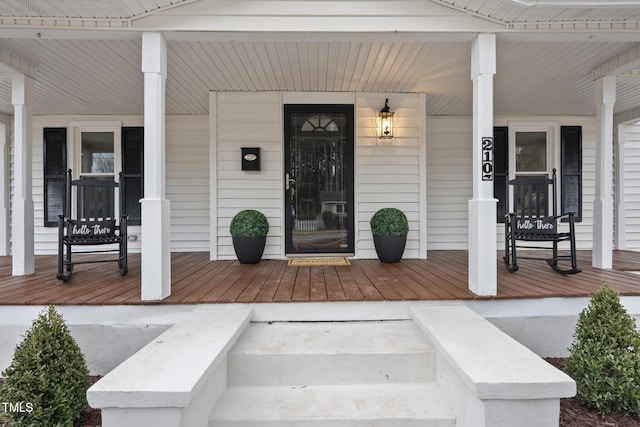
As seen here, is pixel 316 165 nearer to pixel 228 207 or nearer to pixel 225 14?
pixel 228 207

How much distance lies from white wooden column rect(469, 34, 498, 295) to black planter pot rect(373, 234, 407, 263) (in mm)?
1487

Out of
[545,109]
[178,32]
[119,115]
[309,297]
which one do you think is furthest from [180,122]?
[545,109]

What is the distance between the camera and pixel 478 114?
2787 millimetres

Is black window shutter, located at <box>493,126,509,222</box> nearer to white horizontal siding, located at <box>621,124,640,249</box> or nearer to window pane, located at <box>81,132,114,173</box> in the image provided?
white horizontal siding, located at <box>621,124,640,249</box>

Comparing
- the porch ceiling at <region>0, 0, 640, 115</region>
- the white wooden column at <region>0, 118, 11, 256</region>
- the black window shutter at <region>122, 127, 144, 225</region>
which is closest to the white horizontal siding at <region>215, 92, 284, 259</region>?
the porch ceiling at <region>0, 0, 640, 115</region>

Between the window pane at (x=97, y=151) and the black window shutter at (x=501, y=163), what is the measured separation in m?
5.98

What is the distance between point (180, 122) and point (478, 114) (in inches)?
171

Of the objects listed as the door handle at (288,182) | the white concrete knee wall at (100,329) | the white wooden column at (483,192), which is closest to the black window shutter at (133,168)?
the door handle at (288,182)

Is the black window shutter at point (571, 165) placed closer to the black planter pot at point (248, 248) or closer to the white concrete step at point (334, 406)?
the black planter pot at point (248, 248)

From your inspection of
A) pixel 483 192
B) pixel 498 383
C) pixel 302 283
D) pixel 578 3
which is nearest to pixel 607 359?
pixel 498 383

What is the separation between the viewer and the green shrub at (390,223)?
4.24 meters

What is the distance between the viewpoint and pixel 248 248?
423 cm

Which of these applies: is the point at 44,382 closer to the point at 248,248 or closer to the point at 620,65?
the point at 248,248

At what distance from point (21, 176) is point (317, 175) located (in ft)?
10.6
